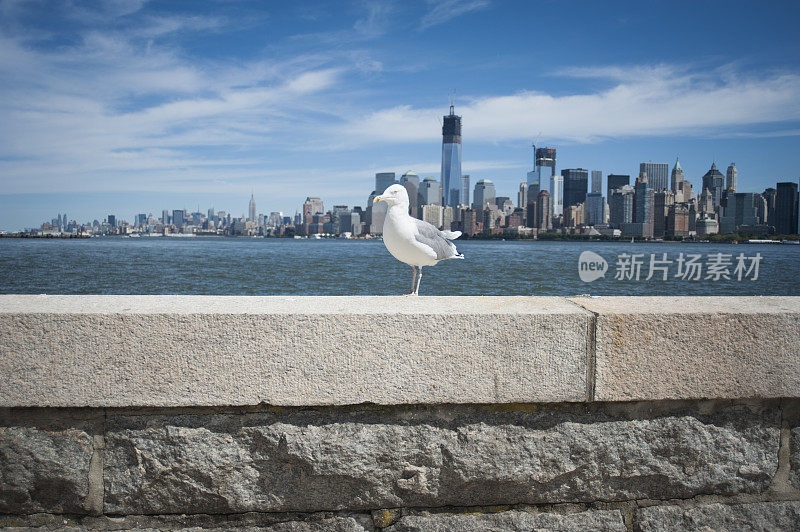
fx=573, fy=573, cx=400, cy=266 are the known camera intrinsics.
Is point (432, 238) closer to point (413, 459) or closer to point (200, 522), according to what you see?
point (413, 459)

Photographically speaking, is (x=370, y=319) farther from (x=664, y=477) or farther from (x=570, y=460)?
(x=664, y=477)

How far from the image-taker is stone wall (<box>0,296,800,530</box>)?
2322mm

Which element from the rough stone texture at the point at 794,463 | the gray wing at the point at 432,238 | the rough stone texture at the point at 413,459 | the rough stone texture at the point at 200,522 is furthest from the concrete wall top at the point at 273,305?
the gray wing at the point at 432,238

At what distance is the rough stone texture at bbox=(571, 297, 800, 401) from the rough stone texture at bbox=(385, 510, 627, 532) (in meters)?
0.53

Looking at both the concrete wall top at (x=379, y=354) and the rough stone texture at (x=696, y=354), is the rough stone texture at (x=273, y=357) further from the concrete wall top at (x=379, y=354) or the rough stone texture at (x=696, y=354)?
the rough stone texture at (x=696, y=354)

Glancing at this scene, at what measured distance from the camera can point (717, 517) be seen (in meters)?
2.49

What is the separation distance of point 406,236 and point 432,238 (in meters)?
0.50

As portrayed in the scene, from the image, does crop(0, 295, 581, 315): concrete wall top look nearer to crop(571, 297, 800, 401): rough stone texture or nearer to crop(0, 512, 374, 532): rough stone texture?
crop(571, 297, 800, 401): rough stone texture

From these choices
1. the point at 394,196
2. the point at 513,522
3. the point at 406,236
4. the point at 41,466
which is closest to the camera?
Answer: the point at 41,466

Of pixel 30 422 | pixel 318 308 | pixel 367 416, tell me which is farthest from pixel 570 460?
pixel 30 422

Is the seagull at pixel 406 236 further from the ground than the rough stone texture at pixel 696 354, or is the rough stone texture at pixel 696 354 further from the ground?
the seagull at pixel 406 236

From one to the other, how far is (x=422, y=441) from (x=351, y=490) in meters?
0.36

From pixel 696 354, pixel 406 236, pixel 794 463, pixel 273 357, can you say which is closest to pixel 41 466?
pixel 273 357

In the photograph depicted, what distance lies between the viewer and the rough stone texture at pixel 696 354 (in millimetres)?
2438
